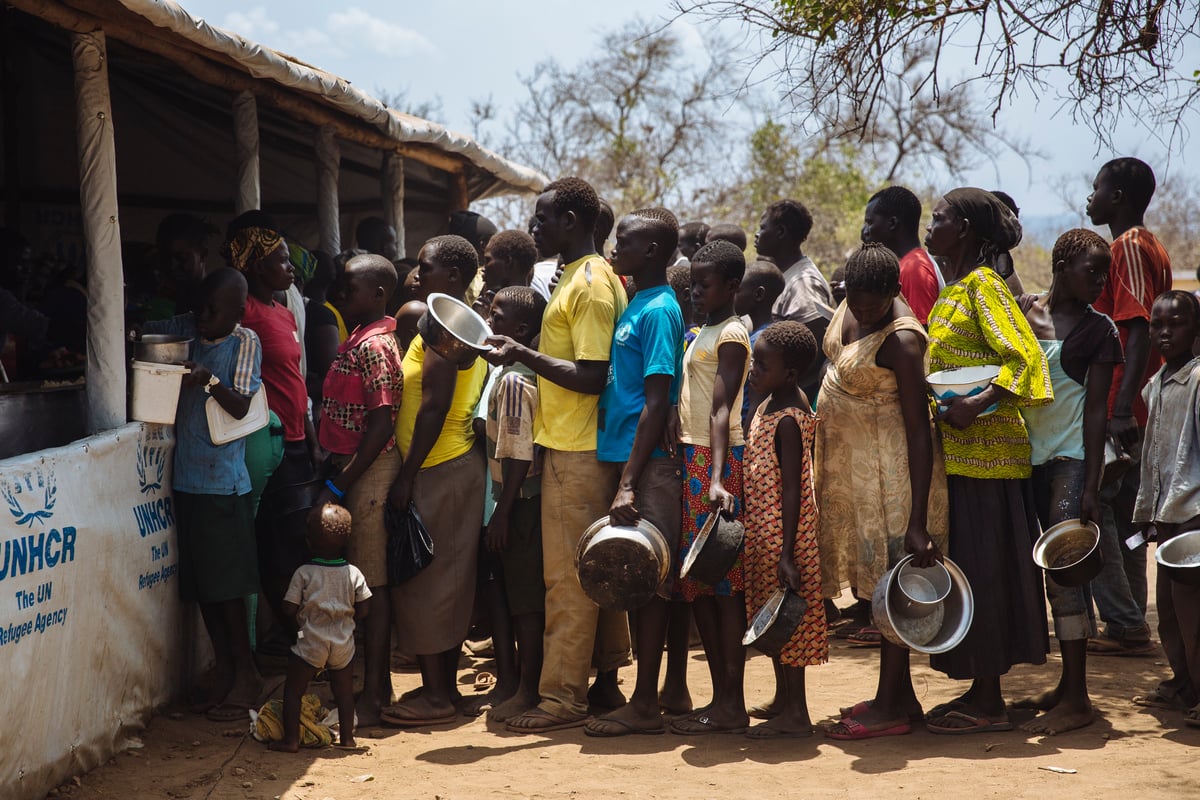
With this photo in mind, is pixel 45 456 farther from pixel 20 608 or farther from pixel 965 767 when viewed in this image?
pixel 965 767

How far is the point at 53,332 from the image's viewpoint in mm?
5570

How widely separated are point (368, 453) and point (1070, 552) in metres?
2.74

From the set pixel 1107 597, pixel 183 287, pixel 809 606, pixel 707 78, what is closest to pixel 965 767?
pixel 809 606

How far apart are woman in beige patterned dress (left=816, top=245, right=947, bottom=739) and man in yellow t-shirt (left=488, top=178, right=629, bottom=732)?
871mm

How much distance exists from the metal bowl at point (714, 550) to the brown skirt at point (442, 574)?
107cm

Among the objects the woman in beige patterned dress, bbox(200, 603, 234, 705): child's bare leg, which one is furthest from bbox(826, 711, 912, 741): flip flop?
bbox(200, 603, 234, 705): child's bare leg

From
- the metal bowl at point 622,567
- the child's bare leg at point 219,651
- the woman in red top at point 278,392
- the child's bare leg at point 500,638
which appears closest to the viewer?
the metal bowl at point 622,567

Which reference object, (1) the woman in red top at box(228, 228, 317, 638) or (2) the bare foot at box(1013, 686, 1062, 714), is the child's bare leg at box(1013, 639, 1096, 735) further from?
(1) the woman in red top at box(228, 228, 317, 638)

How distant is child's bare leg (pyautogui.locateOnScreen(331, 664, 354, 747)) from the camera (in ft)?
14.4

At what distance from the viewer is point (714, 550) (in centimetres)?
414

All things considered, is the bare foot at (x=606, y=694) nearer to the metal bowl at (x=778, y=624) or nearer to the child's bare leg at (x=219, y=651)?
the metal bowl at (x=778, y=624)

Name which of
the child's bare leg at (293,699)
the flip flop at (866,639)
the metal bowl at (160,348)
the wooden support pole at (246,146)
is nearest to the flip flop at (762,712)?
the flip flop at (866,639)

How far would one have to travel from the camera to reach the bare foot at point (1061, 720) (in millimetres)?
4320

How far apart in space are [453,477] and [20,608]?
1.73 metres
